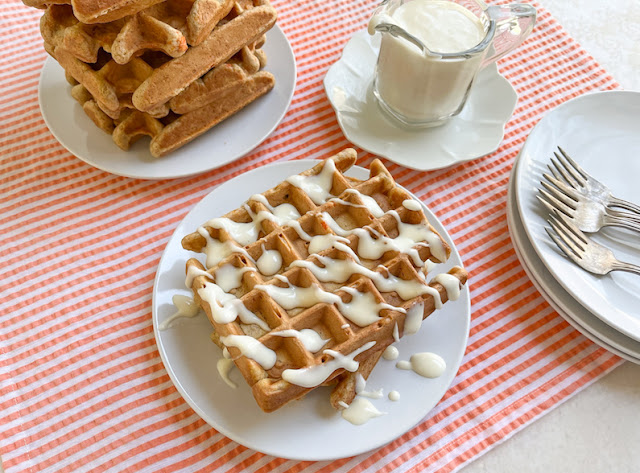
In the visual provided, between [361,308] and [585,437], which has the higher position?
[361,308]

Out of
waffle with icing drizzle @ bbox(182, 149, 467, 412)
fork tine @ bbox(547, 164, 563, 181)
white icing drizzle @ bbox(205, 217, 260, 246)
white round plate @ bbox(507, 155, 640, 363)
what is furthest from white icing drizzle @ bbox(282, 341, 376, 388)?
fork tine @ bbox(547, 164, 563, 181)

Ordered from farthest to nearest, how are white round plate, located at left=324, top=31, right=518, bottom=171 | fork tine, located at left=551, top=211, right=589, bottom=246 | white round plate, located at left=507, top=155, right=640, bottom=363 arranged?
white round plate, located at left=324, top=31, right=518, bottom=171 < fork tine, located at left=551, top=211, right=589, bottom=246 < white round plate, located at left=507, top=155, right=640, bottom=363

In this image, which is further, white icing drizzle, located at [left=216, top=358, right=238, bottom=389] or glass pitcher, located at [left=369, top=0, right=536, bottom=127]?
glass pitcher, located at [left=369, top=0, right=536, bottom=127]

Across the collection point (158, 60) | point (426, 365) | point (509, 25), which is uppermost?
point (509, 25)

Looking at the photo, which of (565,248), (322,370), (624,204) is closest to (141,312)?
(322,370)

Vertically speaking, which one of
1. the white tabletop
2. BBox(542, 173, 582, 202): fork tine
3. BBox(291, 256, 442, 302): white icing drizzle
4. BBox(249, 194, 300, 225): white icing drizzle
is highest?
BBox(542, 173, 582, 202): fork tine

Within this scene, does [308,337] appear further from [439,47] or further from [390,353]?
[439,47]

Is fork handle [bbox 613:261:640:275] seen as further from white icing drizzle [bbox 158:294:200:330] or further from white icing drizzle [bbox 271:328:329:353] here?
white icing drizzle [bbox 158:294:200:330]
